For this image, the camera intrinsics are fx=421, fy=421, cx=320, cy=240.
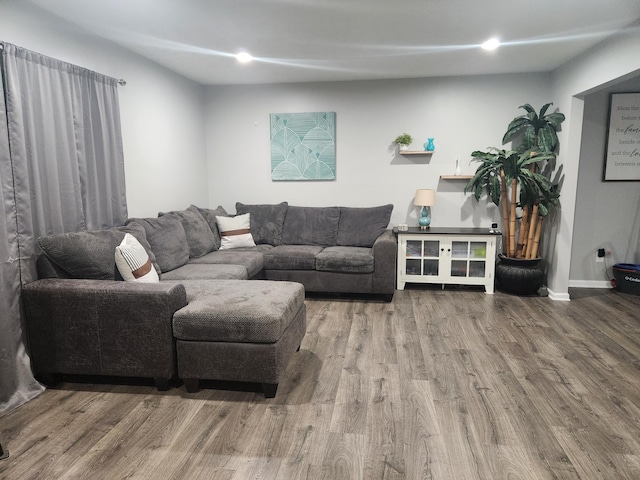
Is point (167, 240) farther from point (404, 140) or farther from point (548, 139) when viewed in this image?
point (548, 139)

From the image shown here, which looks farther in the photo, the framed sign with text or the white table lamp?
the white table lamp

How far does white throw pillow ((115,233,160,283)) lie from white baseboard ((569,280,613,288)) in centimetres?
449

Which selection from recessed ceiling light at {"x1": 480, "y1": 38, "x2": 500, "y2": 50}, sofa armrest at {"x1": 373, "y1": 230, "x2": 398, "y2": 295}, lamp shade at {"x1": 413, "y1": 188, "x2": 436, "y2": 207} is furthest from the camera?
lamp shade at {"x1": 413, "y1": 188, "x2": 436, "y2": 207}

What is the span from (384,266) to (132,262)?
2.36 m

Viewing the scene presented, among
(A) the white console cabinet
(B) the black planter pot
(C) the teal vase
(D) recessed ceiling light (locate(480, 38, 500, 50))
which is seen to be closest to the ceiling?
(D) recessed ceiling light (locate(480, 38, 500, 50))

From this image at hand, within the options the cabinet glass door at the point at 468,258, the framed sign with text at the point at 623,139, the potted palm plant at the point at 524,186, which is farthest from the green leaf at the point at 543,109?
the cabinet glass door at the point at 468,258

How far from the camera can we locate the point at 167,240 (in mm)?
3602

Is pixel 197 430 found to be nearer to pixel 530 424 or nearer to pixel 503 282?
pixel 530 424

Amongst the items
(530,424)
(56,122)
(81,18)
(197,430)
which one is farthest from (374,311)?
(81,18)

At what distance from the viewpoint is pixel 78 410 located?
226 centimetres

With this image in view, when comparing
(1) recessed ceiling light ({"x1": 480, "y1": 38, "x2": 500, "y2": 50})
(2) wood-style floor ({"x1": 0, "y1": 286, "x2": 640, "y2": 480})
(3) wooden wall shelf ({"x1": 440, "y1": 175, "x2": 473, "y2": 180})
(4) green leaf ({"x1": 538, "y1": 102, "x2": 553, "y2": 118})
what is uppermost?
(1) recessed ceiling light ({"x1": 480, "y1": 38, "x2": 500, "y2": 50})

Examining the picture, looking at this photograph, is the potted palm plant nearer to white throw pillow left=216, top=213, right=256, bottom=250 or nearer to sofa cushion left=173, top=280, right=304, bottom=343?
white throw pillow left=216, top=213, right=256, bottom=250

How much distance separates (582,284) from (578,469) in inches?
141

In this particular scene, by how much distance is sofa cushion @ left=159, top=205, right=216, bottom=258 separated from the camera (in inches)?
160
